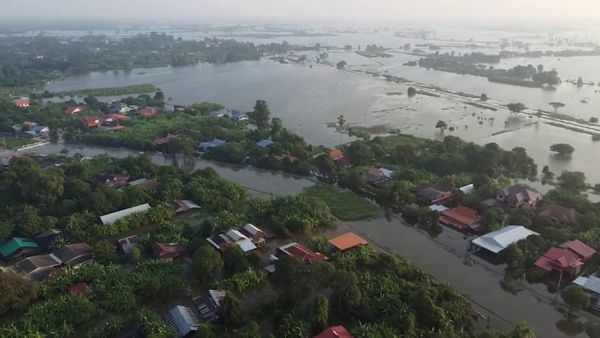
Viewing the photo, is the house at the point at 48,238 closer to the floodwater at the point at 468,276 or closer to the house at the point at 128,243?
the house at the point at 128,243

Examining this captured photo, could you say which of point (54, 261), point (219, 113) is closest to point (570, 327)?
point (54, 261)

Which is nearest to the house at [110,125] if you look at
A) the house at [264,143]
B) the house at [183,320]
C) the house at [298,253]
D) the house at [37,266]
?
the house at [264,143]

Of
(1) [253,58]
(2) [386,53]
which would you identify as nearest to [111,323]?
(1) [253,58]

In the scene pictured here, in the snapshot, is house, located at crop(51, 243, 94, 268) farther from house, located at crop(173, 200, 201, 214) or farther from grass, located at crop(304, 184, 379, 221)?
grass, located at crop(304, 184, 379, 221)

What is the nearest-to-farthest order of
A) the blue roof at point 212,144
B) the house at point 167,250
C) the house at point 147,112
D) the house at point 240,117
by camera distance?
the house at point 167,250, the blue roof at point 212,144, the house at point 240,117, the house at point 147,112

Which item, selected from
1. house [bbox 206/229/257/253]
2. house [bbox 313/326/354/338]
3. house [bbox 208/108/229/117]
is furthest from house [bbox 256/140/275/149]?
house [bbox 313/326/354/338]
